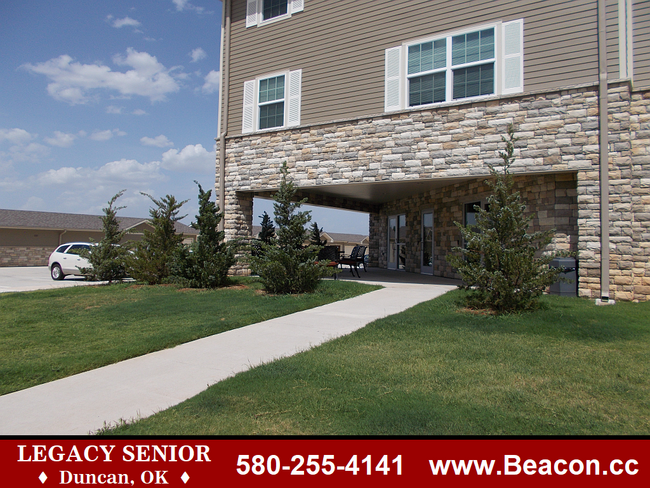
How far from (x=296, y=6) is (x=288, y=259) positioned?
26.7 ft

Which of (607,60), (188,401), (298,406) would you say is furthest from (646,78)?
(188,401)

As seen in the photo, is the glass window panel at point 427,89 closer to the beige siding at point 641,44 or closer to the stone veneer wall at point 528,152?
the stone veneer wall at point 528,152

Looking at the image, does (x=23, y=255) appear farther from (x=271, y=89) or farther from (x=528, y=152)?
(x=528, y=152)

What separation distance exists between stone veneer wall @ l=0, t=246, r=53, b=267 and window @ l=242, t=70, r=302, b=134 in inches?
897

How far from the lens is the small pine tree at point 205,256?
1134cm

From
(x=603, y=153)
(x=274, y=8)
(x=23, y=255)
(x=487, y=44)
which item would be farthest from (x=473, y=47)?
(x=23, y=255)

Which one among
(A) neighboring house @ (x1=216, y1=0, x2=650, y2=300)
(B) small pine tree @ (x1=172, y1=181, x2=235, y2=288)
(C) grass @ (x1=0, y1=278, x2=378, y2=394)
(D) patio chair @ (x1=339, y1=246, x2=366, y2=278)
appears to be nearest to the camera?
(C) grass @ (x1=0, y1=278, x2=378, y2=394)

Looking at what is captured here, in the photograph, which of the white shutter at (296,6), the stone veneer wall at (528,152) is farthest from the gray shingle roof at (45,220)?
the stone veneer wall at (528,152)

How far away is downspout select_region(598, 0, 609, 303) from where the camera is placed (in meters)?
8.88

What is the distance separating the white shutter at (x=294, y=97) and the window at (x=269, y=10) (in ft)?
6.26

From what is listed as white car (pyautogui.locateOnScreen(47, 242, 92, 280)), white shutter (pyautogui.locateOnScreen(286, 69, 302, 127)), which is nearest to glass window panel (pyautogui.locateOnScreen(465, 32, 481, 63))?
white shutter (pyautogui.locateOnScreen(286, 69, 302, 127))

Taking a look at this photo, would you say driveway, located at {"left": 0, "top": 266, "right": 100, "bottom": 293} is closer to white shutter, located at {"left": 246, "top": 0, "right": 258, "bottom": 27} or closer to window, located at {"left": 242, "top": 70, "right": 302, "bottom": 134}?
window, located at {"left": 242, "top": 70, "right": 302, "bottom": 134}

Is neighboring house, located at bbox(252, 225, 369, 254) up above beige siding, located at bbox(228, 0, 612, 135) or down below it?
below

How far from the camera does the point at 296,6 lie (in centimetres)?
1316
